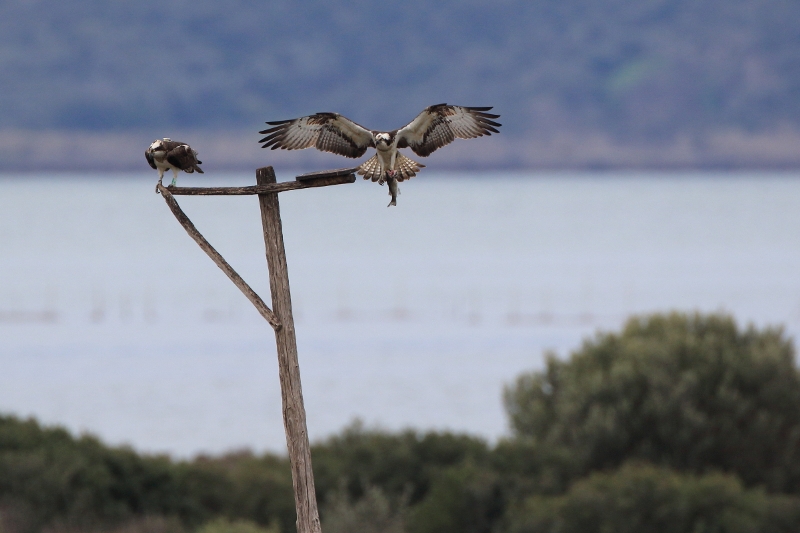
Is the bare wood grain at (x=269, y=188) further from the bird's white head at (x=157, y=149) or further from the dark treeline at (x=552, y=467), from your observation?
the dark treeline at (x=552, y=467)

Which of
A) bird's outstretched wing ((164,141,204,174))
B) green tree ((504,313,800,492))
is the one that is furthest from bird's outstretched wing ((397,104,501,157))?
green tree ((504,313,800,492))

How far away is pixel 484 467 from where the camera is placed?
2077 centimetres

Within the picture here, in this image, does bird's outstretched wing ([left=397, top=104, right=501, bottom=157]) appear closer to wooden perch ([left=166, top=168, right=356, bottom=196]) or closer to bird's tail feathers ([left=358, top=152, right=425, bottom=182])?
bird's tail feathers ([left=358, top=152, right=425, bottom=182])

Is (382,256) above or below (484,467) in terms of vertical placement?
above

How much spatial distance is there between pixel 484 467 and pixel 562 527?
2.86m

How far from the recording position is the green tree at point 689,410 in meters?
22.2

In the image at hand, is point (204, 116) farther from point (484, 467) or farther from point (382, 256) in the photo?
point (484, 467)

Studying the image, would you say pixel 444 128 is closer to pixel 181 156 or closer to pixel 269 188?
pixel 269 188

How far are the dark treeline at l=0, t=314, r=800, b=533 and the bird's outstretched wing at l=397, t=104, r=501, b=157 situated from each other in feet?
26.2

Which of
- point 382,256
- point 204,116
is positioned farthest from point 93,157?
point 382,256

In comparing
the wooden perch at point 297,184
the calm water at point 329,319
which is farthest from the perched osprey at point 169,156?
the calm water at point 329,319

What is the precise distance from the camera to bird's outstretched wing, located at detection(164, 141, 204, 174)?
9062mm

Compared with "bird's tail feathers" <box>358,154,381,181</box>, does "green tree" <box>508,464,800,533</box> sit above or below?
below

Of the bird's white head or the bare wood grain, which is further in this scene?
the bird's white head
